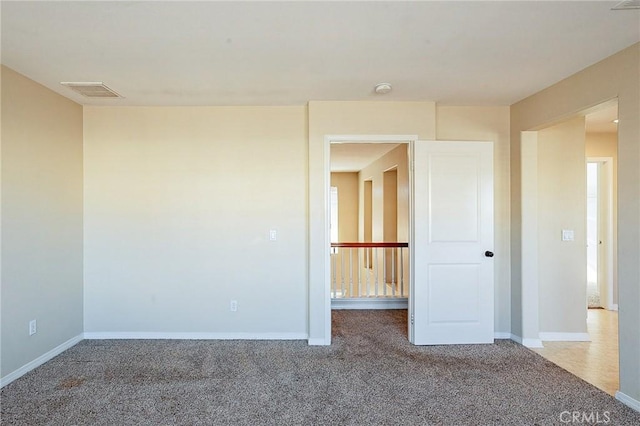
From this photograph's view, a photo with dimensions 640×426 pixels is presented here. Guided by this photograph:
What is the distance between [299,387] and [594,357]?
2.83m

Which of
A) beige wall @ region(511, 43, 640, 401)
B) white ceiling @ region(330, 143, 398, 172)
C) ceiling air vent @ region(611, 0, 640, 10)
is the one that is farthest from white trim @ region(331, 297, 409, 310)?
ceiling air vent @ region(611, 0, 640, 10)

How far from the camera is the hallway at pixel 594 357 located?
2.83 meters

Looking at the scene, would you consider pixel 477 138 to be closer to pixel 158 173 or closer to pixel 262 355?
pixel 262 355

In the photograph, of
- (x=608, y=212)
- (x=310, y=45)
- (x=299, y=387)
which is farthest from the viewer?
(x=608, y=212)

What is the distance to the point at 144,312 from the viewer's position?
3.74m

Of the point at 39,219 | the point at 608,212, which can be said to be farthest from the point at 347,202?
the point at 39,219

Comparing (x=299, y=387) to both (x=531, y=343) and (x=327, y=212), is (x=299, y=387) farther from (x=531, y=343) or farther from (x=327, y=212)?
(x=531, y=343)

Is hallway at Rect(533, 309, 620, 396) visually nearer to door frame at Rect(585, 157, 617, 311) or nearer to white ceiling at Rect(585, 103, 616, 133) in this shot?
door frame at Rect(585, 157, 617, 311)

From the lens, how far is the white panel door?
140 inches

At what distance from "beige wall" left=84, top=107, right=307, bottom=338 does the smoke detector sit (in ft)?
2.89

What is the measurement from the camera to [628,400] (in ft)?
7.91

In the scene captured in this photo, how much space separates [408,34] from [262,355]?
2962mm

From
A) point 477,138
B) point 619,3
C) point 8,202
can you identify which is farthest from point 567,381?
point 8,202

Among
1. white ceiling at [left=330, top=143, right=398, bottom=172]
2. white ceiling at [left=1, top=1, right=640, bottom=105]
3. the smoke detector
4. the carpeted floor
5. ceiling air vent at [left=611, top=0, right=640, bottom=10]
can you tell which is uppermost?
white ceiling at [left=330, top=143, right=398, bottom=172]
